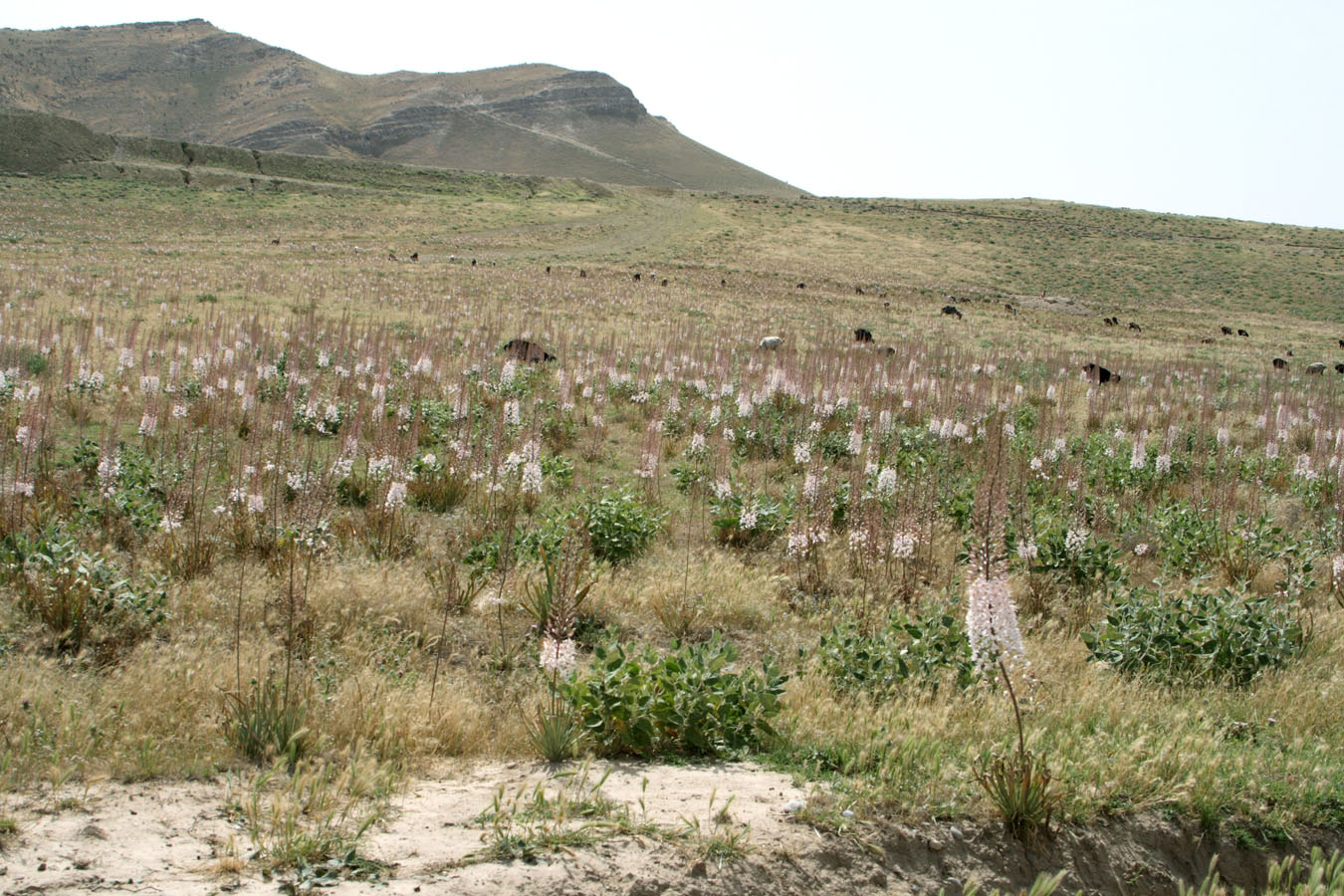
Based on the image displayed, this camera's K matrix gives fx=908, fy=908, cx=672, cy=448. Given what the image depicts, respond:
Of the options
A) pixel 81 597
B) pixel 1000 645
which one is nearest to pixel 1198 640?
pixel 1000 645

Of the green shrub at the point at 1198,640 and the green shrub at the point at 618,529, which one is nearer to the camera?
the green shrub at the point at 1198,640

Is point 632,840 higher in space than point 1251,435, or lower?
lower

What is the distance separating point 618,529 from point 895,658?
305 centimetres

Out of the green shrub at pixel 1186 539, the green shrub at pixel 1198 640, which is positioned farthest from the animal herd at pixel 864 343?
the green shrub at pixel 1198 640

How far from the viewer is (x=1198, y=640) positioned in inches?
256

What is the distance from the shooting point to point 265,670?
5242mm

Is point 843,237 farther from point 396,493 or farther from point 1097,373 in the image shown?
point 396,493

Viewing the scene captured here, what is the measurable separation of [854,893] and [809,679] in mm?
1860

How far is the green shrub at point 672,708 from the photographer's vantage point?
4.86 m

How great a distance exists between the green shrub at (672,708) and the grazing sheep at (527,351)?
12.4 meters

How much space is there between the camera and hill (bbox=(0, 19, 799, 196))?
149 metres

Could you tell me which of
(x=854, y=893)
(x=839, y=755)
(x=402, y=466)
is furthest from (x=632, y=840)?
(x=402, y=466)

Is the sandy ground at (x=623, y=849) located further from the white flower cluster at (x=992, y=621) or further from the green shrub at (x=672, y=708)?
the white flower cluster at (x=992, y=621)

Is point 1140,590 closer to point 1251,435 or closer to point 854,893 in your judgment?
point 854,893
